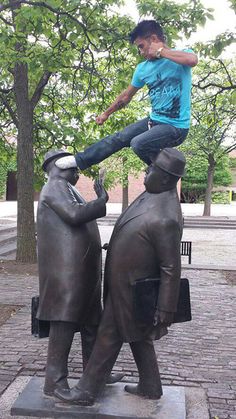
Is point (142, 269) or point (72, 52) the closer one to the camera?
point (142, 269)

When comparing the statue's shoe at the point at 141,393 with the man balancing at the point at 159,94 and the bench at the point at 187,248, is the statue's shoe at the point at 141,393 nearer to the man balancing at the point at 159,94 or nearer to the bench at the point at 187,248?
the man balancing at the point at 159,94

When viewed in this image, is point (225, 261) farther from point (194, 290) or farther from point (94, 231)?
point (94, 231)

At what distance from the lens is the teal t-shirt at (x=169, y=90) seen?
3822mm

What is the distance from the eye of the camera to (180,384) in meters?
4.88

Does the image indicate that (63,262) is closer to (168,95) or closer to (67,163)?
(67,163)

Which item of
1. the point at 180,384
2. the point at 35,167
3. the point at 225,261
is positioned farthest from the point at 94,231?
the point at 225,261

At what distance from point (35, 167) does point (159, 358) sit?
7.77 meters

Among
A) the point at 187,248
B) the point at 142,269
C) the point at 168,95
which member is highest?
the point at 168,95

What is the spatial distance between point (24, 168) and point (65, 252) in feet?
25.8

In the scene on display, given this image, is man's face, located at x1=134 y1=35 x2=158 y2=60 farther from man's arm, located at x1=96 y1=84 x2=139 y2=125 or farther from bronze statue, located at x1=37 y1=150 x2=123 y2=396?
bronze statue, located at x1=37 y1=150 x2=123 y2=396

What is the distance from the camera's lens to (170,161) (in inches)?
148

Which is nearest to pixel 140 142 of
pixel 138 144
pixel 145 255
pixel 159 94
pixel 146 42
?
pixel 138 144

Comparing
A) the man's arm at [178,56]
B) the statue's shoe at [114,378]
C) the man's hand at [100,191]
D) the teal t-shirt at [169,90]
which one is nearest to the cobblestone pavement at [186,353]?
the statue's shoe at [114,378]

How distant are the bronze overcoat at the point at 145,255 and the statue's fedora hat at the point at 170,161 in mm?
200
